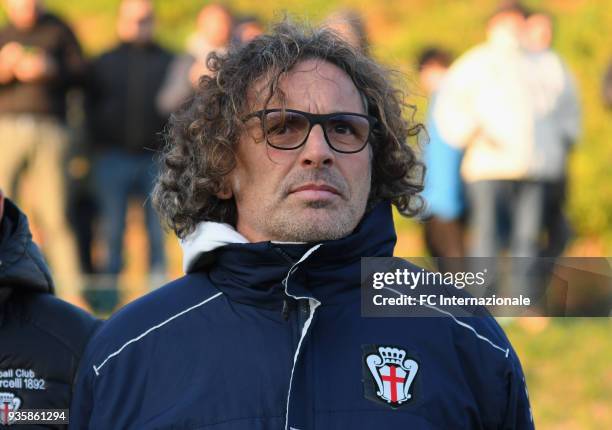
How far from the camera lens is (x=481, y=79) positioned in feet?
28.5

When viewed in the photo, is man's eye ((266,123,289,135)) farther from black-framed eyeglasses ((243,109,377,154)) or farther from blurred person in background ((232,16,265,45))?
blurred person in background ((232,16,265,45))

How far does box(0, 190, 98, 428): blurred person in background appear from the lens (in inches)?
148

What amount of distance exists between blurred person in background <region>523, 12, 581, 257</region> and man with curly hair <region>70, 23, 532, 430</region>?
4929 mm

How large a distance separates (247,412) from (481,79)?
570 centimetres

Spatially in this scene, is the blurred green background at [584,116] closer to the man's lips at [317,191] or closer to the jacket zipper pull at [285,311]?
the man's lips at [317,191]

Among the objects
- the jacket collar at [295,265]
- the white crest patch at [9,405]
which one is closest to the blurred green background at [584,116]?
the jacket collar at [295,265]

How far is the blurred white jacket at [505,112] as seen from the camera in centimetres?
864

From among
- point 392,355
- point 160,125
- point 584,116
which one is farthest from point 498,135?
point 392,355

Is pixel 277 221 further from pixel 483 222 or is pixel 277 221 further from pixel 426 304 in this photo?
pixel 483 222

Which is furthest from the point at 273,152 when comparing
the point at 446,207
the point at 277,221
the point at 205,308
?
the point at 446,207

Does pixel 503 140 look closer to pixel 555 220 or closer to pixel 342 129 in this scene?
pixel 555 220

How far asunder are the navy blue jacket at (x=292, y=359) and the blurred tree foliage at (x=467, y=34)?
1070 mm

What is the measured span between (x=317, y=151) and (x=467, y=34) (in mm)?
12988

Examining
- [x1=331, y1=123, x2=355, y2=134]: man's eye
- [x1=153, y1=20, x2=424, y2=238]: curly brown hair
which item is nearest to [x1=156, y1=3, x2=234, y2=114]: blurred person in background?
[x1=153, y1=20, x2=424, y2=238]: curly brown hair
